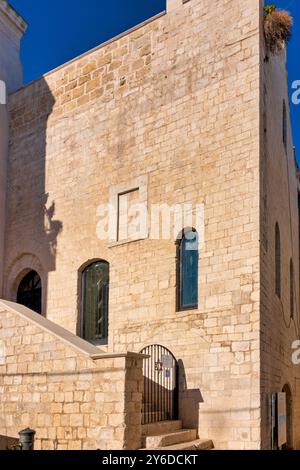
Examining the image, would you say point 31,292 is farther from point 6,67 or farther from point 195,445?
point 195,445

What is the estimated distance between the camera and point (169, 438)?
875cm

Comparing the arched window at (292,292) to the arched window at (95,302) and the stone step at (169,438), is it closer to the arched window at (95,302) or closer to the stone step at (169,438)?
the arched window at (95,302)

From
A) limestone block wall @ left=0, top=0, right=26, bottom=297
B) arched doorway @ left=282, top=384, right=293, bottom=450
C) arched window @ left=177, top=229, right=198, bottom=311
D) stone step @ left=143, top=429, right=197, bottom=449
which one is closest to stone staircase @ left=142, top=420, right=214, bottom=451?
stone step @ left=143, top=429, right=197, bottom=449

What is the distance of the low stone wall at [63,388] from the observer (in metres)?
8.21

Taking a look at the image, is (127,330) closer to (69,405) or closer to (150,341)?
(150,341)

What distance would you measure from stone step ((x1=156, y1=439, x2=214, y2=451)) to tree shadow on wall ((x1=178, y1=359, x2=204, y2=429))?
39cm

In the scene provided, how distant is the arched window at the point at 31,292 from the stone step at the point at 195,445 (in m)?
5.56

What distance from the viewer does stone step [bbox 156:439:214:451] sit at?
8.52 meters

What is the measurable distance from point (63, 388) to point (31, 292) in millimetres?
5594

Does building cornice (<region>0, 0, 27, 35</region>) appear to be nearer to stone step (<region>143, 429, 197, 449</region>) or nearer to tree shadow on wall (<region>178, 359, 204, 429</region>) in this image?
tree shadow on wall (<region>178, 359, 204, 429</region>)

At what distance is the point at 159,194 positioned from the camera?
38.3 feet

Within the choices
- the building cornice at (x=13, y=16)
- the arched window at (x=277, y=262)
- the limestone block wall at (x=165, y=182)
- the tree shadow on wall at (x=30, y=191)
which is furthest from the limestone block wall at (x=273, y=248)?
the building cornice at (x=13, y=16)

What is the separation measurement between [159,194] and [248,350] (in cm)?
356

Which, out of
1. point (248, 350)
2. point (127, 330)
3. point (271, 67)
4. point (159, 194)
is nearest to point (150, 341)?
point (127, 330)
